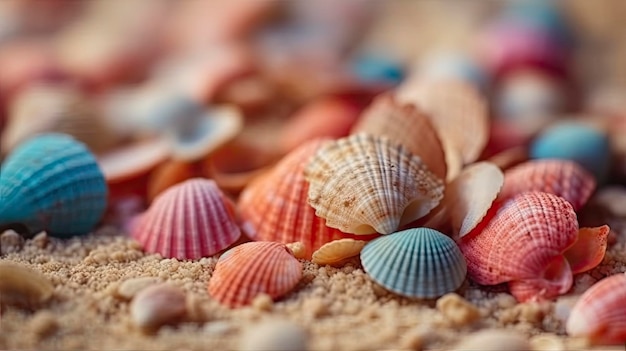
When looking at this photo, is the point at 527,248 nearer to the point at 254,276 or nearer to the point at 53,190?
the point at 254,276

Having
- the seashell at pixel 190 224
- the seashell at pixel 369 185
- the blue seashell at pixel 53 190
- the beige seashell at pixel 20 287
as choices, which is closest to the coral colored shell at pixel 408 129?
the seashell at pixel 369 185

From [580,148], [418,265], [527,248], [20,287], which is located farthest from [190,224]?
[580,148]

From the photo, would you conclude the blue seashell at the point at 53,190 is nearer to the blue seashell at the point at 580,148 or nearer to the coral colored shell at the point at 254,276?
the coral colored shell at the point at 254,276

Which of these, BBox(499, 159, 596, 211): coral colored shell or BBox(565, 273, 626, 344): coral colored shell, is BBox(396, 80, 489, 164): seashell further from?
BBox(565, 273, 626, 344): coral colored shell

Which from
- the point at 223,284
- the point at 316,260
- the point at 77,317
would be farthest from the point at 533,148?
the point at 77,317

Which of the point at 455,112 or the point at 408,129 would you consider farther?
the point at 455,112

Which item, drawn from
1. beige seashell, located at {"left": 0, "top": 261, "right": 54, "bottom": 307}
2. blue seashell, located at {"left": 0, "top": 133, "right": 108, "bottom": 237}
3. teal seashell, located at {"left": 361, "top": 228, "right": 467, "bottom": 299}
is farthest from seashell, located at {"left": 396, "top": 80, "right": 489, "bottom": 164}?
beige seashell, located at {"left": 0, "top": 261, "right": 54, "bottom": 307}
